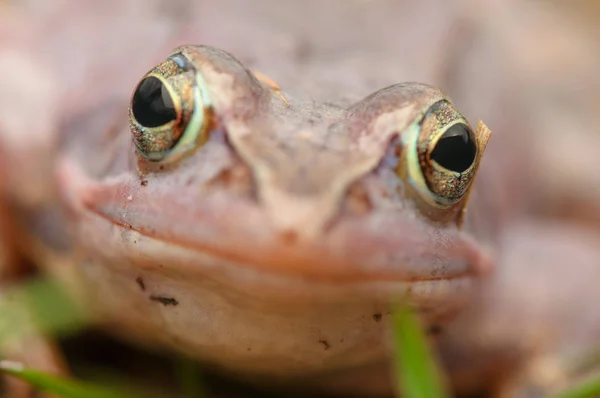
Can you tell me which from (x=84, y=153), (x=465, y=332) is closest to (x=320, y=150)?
(x=84, y=153)

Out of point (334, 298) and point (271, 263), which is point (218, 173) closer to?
point (271, 263)

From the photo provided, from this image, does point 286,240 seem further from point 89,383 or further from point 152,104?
point 89,383

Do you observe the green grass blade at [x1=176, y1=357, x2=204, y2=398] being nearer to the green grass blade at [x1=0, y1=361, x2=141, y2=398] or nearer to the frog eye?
the green grass blade at [x1=0, y1=361, x2=141, y2=398]

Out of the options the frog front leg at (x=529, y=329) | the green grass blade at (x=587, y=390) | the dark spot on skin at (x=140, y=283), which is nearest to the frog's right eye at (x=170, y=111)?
the dark spot on skin at (x=140, y=283)

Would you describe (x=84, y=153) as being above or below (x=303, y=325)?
above

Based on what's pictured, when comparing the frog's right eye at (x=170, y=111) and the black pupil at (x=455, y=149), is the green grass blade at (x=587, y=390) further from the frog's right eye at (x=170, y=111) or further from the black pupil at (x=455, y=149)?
the frog's right eye at (x=170, y=111)

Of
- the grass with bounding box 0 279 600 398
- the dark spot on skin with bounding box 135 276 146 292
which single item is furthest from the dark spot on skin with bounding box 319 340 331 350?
the dark spot on skin with bounding box 135 276 146 292
